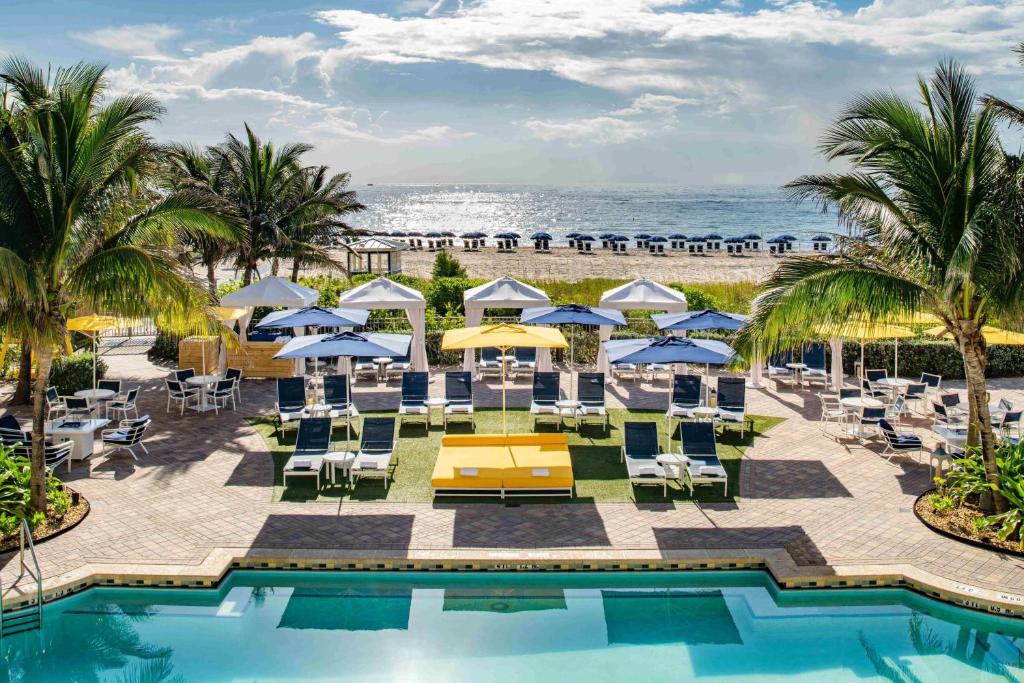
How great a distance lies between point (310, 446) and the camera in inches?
502

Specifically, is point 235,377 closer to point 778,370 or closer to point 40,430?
point 40,430

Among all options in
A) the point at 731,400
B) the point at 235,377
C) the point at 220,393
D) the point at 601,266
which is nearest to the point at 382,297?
the point at 235,377

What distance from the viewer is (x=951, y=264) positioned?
907cm

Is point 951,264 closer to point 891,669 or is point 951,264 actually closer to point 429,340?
point 891,669

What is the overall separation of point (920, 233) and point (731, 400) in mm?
5689

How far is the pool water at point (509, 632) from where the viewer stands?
26.6 feet

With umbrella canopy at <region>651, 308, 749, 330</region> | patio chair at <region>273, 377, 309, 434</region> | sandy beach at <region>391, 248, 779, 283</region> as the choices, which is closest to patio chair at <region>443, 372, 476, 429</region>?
patio chair at <region>273, 377, 309, 434</region>

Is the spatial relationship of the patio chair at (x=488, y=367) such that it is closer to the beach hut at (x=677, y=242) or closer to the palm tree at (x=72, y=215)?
the palm tree at (x=72, y=215)

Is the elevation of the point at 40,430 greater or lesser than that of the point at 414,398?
greater

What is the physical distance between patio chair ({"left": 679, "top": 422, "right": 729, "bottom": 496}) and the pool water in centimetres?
252

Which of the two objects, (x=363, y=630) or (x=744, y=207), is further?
(x=744, y=207)

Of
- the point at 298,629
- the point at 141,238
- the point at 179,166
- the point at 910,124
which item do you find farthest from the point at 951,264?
the point at 179,166

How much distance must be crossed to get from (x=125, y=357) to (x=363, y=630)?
17.5 m

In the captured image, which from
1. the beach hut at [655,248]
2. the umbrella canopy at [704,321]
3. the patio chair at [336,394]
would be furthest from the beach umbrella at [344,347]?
the beach hut at [655,248]
